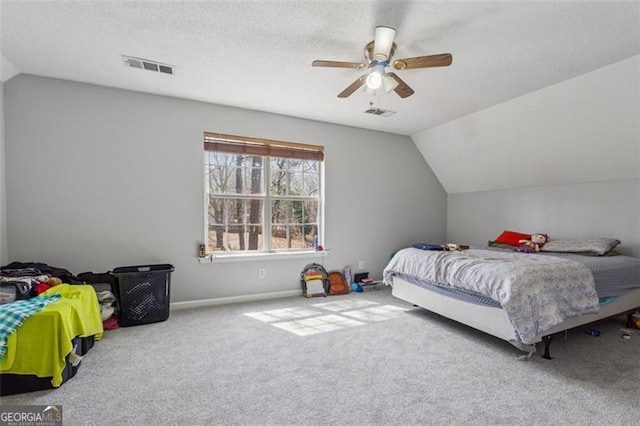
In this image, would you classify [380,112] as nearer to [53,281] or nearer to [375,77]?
[375,77]

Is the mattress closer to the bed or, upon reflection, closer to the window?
the bed

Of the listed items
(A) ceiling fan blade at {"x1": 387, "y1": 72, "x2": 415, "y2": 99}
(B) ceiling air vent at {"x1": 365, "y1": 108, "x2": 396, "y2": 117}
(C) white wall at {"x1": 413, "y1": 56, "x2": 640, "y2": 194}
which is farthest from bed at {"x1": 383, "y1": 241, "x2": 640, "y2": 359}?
(B) ceiling air vent at {"x1": 365, "y1": 108, "x2": 396, "y2": 117}

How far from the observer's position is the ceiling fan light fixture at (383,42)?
6.62ft

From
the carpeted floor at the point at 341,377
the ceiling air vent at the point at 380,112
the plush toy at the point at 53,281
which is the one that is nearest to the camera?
the carpeted floor at the point at 341,377

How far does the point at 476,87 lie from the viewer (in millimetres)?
3197

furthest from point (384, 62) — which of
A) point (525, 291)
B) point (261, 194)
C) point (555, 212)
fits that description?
point (555, 212)

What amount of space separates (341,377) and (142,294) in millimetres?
2228

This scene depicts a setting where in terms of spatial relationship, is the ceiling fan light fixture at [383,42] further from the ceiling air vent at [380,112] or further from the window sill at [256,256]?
the window sill at [256,256]

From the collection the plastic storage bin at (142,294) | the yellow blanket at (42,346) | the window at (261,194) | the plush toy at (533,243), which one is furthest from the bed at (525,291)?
the yellow blanket at (42,346)

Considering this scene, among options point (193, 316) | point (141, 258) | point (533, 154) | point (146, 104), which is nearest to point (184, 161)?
point (146, 104)

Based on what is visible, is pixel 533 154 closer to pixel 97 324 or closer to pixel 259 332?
pixel 259 332

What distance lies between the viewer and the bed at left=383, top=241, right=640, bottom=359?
2.32m

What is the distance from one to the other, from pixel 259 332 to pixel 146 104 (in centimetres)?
281

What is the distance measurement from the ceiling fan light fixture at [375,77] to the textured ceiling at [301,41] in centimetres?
25
